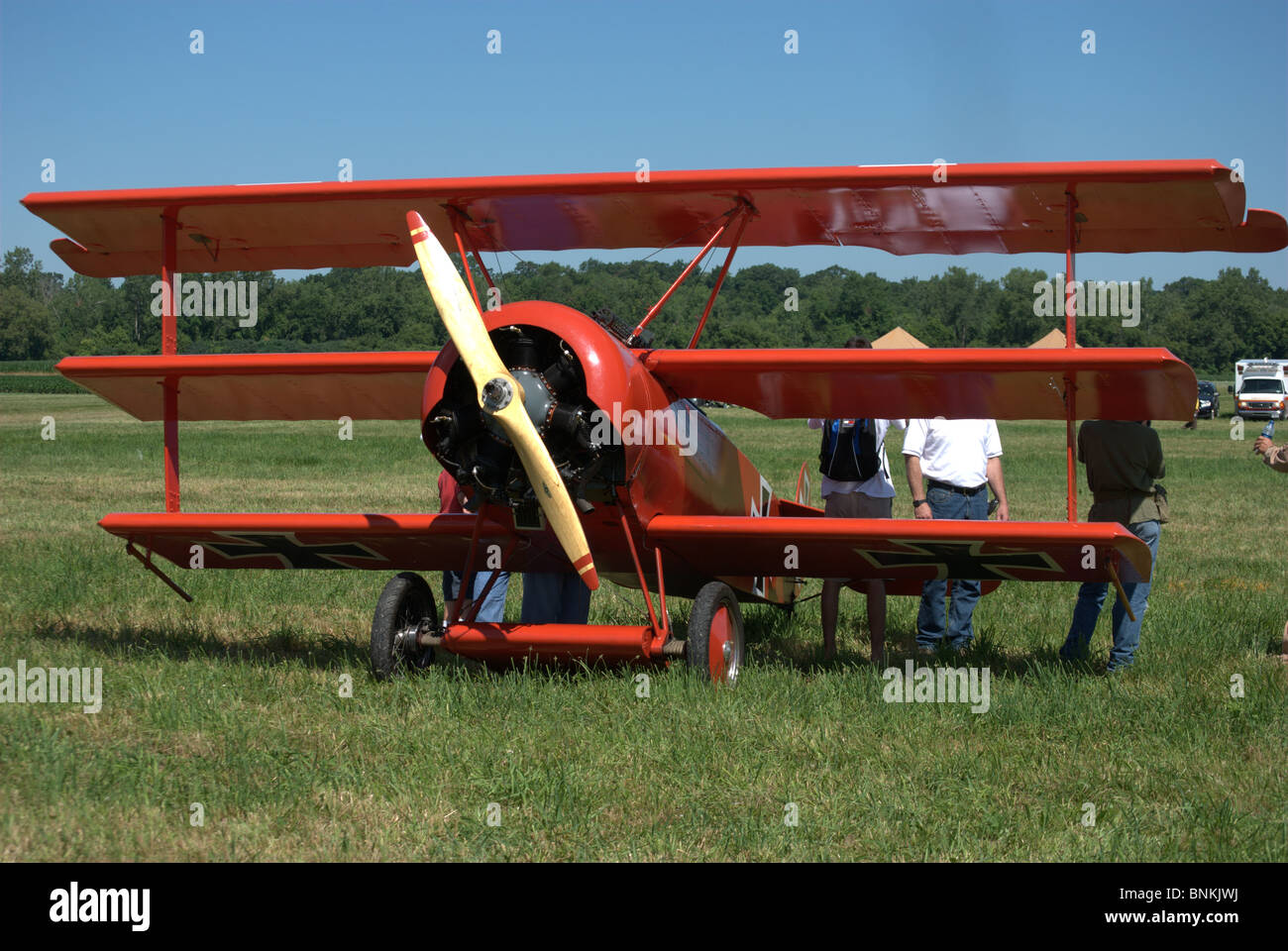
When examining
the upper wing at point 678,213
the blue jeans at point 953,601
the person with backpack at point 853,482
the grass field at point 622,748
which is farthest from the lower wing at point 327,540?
the blue jeans at point 953,601

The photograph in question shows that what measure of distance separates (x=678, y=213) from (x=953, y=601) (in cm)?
316

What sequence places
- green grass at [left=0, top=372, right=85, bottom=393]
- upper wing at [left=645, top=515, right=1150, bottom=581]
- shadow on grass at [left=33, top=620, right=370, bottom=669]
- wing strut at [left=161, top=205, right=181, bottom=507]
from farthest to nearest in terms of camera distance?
green grass at [left=0, top=372, right=85, bottom=393] < shadow on grass at [left=33, top=620, right=370, bottom=669] < wing strut at [left=161, top=205, right=181, bottom=507] < upper wing at [left=645, top=515, right=1150, bottom=581]

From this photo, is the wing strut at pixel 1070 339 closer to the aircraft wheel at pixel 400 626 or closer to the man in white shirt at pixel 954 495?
the man in white shirt at pixel 954 495

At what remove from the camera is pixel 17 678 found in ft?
21.5

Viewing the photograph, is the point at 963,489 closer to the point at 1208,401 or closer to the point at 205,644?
the point at 205,644

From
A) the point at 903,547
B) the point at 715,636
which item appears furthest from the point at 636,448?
the point at 903,547

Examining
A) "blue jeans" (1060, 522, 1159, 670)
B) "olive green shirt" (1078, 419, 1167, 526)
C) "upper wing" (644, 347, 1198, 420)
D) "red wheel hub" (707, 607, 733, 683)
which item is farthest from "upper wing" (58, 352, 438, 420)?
"blue jeans" (1060, 522, 1159, 670)

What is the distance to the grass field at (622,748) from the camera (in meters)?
4.37

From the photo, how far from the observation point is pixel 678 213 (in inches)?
274

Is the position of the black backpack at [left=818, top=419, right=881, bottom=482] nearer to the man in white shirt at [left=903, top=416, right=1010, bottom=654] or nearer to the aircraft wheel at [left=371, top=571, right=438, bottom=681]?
the man in white shirt at [left=903, top=416, right=1010, bottom=654]

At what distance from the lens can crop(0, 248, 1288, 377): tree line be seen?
33594 mm

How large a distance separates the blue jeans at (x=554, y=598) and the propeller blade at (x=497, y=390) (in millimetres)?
1580

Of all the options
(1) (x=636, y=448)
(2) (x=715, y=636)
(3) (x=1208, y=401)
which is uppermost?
(3) (x=1208, y=401)

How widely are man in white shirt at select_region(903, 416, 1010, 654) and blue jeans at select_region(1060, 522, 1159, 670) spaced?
0.74 metres
